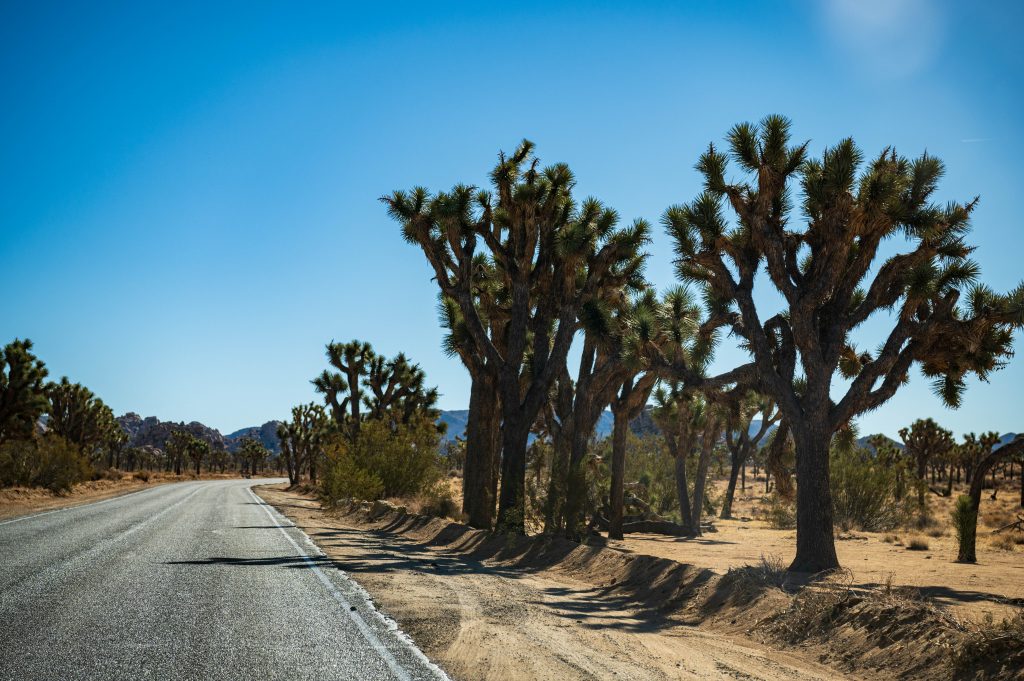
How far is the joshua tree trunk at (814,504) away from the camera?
42.4 feet

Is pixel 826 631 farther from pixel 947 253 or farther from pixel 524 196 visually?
pixel 524 196

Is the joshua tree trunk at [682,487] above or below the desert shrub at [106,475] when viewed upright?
above

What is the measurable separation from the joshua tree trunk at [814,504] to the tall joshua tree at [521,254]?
23.0 ft

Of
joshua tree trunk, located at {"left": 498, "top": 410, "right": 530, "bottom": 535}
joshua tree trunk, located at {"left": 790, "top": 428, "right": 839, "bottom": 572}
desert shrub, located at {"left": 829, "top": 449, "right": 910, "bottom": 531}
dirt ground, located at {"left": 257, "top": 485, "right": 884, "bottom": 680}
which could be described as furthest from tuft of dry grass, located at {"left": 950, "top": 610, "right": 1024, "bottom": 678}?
desert shrub, located at {"left": 829, "top": 449, "right": 910, "bottom": 531}

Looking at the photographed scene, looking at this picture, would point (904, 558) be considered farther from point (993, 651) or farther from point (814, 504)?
point (993, 651)

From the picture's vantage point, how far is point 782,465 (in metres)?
16.3

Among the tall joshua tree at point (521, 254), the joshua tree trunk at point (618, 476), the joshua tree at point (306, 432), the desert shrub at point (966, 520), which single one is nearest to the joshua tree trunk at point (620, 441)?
the joshua tree trunk at point (618, 476)

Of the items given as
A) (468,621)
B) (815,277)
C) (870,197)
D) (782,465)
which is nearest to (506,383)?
(782,465)

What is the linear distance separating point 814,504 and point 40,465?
38.5 meters

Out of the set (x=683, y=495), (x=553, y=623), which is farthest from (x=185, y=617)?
(x=683, y=495)

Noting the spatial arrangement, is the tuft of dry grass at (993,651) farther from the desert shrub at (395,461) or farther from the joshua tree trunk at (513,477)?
the desert shrub at (395,461)

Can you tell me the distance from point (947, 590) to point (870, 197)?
266 inches

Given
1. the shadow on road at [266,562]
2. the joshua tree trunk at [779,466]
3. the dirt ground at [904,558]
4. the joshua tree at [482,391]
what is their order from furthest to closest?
the joshua tree at [482,391] < the joshua tree trunk at [779,466] < the shadow on road at [266,562] < the dirt ground at [904,558]

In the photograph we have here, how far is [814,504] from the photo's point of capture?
42.9 feet
